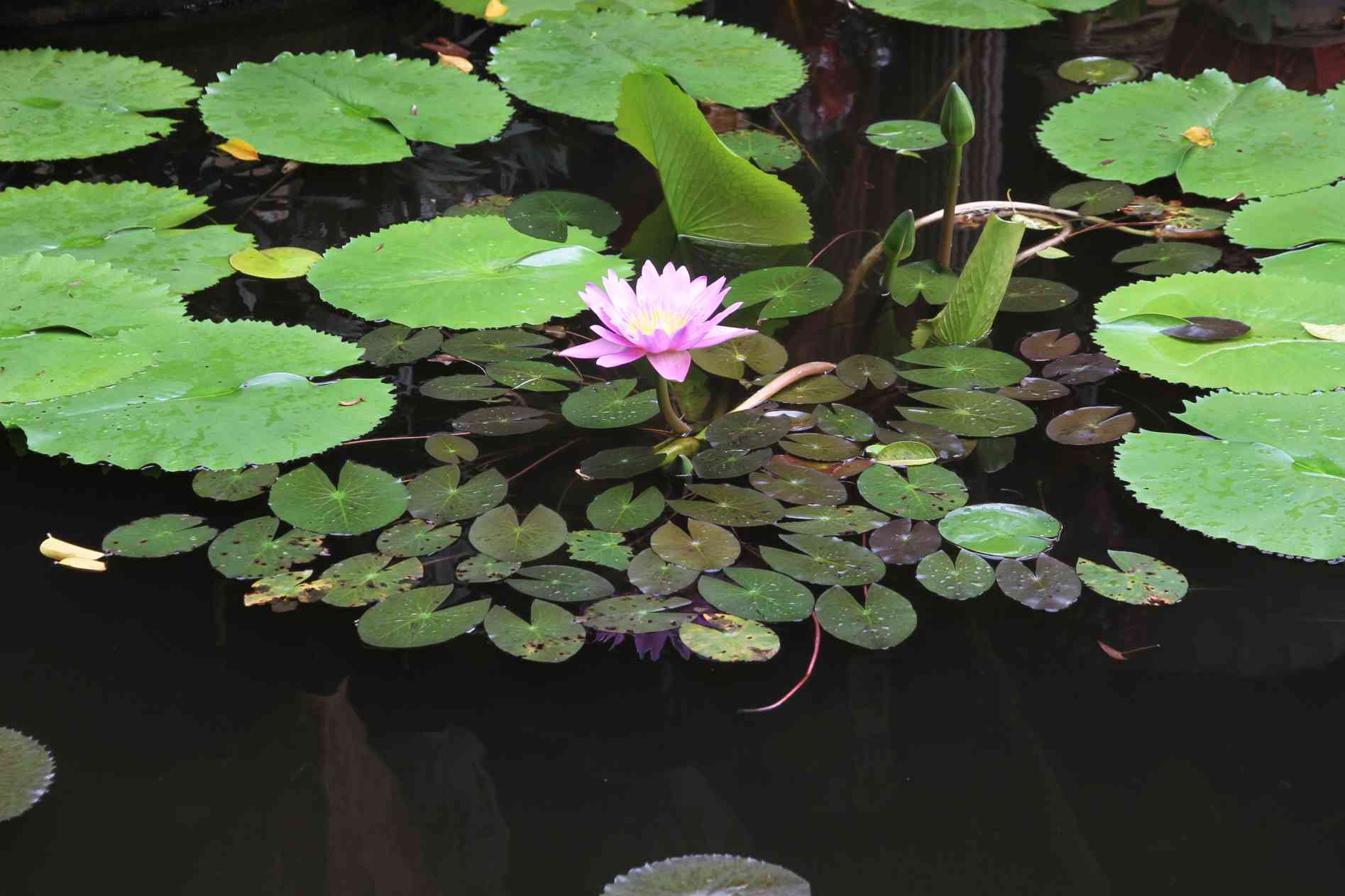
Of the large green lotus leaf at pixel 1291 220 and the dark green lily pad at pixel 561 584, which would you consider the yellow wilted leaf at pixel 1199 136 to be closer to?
the large green lotus leaf at pixel 1291 220

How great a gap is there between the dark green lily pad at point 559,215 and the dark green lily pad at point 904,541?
0.96m

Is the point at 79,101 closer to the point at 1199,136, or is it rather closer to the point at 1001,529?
the point at 1001,529

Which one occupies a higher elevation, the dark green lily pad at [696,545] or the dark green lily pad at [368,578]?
the dark green lily pad at [696,545]

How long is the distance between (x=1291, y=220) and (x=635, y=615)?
1558 mm

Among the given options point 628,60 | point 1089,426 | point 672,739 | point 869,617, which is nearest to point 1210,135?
point 1089,426

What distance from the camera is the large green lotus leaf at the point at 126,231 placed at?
6.74 feet

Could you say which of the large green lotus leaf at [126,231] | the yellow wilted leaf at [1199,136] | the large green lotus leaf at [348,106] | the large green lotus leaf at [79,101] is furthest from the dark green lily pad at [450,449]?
the yellow wilted leaf at [1199,136]

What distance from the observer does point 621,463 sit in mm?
1612

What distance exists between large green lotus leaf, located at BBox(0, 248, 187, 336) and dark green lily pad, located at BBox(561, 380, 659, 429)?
2.25 feet

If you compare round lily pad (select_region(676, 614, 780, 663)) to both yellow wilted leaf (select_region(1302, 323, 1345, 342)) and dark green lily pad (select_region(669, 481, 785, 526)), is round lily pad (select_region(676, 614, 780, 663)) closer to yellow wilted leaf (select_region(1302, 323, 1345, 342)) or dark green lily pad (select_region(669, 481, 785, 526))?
dark green lily pad (select_region(669, 481, 785, 526))

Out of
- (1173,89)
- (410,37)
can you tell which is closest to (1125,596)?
(1173,89)

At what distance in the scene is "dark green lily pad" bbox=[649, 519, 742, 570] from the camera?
142 cm

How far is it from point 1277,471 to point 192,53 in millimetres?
2680

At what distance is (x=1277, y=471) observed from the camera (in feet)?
5.14
